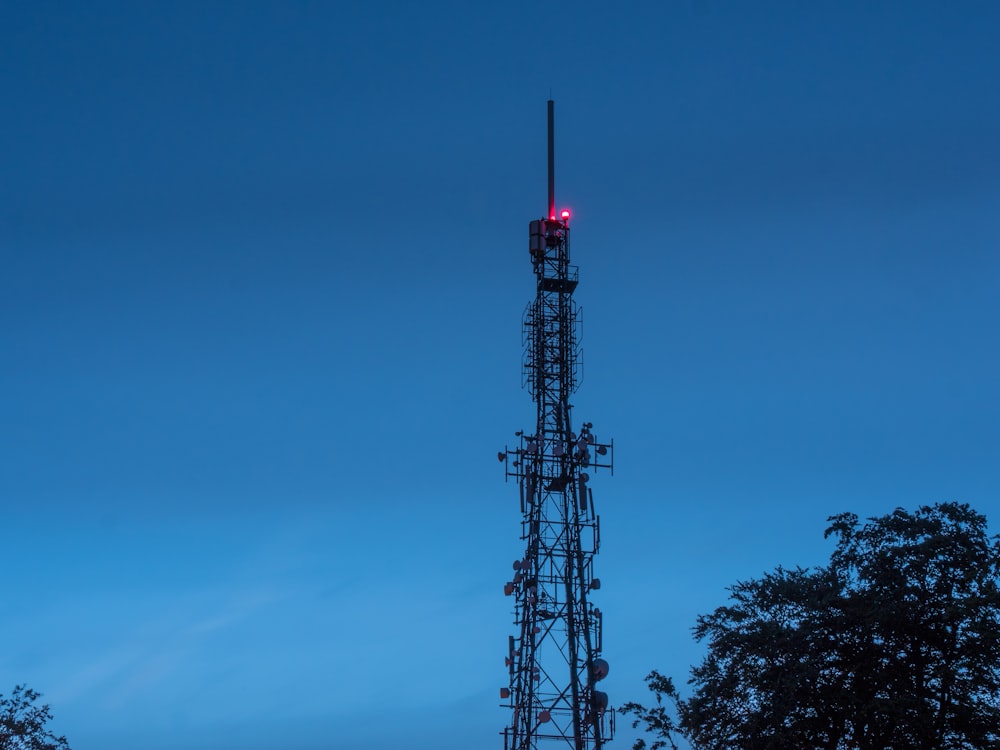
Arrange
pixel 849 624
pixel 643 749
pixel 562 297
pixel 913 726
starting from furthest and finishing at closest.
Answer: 1. pixel 562 297
2. pixel 643 749
3. pixel 849 624
4. pixel 913 726

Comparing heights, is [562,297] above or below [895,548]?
above

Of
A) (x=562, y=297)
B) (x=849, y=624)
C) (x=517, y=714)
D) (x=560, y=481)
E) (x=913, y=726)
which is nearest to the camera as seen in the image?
(x=913, y=726)

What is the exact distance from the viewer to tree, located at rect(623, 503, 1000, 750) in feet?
91.8

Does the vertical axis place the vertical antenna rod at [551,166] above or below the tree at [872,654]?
above

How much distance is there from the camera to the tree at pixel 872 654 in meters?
28.0

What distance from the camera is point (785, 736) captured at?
28922 millimetres

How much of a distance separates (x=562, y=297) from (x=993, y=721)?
19.3 metres

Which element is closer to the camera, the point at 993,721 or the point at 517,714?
the point at 993,721

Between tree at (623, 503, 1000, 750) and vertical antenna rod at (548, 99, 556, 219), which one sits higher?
vertical antenna rod at (548, 99, 556, 219)

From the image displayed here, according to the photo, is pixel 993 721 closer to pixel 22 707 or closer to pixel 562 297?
pixel 562 297

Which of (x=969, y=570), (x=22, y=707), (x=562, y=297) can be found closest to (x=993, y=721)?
(x=969, y=570)

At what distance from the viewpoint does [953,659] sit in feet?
93.9

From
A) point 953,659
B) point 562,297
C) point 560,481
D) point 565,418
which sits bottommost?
point 953,659

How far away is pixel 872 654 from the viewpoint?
1156 inches
